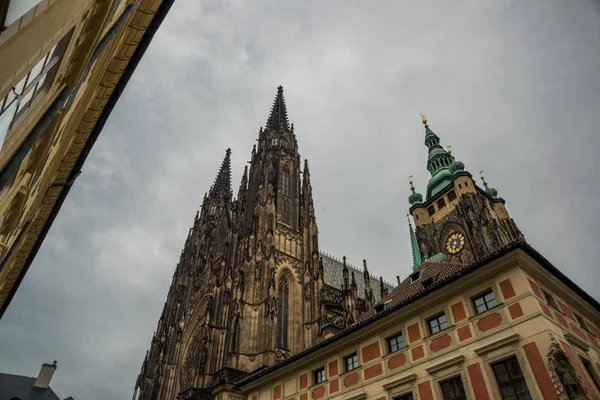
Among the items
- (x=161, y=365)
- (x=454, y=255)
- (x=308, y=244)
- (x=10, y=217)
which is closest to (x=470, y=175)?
(x=454, y=255)

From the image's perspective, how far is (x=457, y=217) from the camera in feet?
163

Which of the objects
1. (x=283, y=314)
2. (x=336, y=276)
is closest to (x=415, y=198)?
(x=336, y=276)

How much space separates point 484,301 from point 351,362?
19.2 ft

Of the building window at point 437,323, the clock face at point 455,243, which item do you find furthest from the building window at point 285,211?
the building window at point 437,323

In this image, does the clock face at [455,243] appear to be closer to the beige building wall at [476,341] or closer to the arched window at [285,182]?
the arched window at [285,182]

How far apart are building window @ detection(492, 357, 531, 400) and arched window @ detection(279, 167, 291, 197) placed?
1274 inches

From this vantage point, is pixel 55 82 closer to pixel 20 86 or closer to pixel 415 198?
pixel 20 86

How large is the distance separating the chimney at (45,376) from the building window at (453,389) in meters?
30.7

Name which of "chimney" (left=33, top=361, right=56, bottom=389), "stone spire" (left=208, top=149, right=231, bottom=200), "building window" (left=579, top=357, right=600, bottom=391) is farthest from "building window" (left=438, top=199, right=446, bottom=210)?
"chimney" (left=33, top=361, right=56, bottom=389)

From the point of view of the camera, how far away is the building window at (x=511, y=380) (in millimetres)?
11039

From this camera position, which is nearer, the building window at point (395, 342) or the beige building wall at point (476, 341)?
the beige building wall at point (476, 341)

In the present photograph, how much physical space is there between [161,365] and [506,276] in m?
36.0

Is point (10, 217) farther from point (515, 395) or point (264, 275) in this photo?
point (264, 275)

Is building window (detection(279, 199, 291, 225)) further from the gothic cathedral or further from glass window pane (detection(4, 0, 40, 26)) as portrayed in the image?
glass window pane (detection(4, 0, 40, 26))
